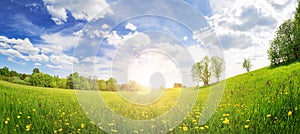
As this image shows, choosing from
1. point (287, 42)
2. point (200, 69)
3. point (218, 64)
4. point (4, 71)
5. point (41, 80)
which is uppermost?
point (287, 42)

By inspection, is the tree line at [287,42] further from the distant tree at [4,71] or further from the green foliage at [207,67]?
the distant tree at [4,71]

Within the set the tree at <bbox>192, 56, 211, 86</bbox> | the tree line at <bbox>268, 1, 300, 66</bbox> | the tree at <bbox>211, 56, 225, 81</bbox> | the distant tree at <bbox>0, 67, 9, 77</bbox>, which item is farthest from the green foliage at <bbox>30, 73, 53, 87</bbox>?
the tree line at <bbox>268, 1, 300, 66</bbox>

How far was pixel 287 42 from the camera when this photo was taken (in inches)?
887

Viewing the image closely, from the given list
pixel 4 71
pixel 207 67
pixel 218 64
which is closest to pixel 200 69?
pixel 207 67

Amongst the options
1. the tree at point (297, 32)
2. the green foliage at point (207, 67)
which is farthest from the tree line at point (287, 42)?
the green foliage at point (207, 67)

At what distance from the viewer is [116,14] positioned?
613 cm

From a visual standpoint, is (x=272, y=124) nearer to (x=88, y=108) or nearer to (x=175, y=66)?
(x=175, y=66)

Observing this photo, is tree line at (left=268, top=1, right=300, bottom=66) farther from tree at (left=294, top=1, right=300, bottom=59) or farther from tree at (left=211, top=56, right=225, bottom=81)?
tree at (left=211, top=56, right=225, bottom=81)

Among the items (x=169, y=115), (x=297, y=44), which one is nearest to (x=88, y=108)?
(x=169, y=115)

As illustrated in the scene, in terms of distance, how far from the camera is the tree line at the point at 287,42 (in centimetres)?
2018

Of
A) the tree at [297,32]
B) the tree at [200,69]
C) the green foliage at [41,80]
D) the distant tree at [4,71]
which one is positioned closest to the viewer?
the tree at [200,69]

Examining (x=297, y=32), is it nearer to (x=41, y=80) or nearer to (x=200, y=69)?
(x=200, y=69)

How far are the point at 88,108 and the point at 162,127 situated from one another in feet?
8.85

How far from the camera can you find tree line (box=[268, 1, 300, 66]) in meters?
20.2
